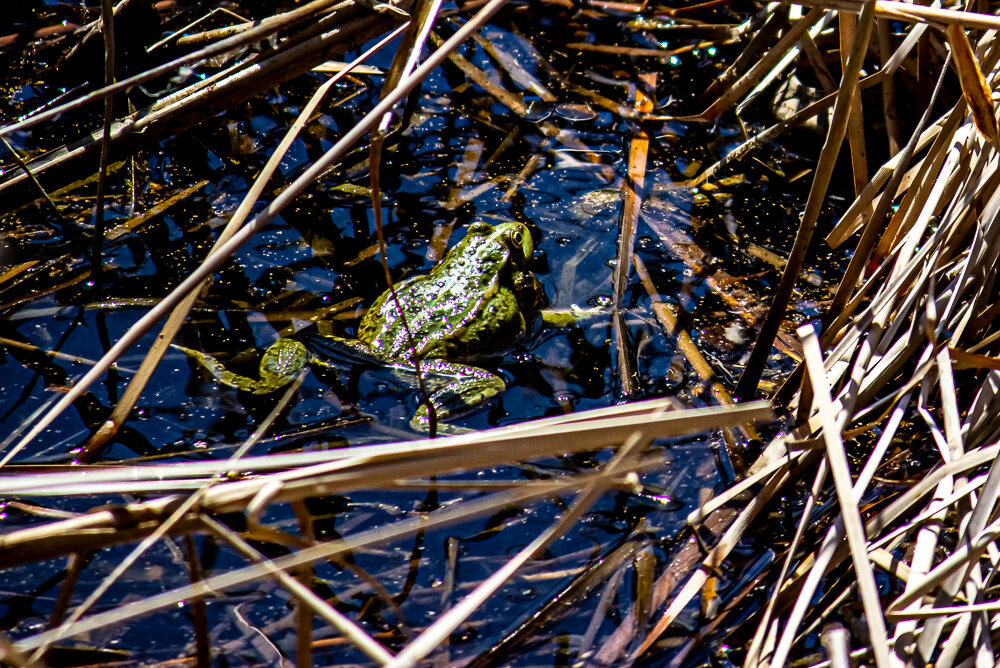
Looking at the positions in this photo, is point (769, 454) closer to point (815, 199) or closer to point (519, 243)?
point (815, 199)

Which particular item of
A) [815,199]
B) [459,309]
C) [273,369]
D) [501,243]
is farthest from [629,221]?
[273,369]

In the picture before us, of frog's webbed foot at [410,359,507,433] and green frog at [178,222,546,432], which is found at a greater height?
green frog at [178,222,546,432]

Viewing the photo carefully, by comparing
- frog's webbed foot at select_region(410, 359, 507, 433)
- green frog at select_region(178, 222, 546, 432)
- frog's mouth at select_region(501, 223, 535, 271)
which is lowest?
frog's webbed foot at select_region(410, 359, 507, 433)

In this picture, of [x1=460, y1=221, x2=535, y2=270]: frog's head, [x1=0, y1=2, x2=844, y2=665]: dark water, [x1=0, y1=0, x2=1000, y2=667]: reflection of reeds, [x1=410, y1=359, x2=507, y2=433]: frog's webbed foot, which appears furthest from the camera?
[x1=460, y1=221, x2=535, y2=270]: frog's head

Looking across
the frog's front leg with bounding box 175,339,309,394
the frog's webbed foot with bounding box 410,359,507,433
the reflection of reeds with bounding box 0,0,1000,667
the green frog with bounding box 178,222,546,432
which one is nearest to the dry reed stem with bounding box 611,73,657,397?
the reflection of reeds with bounding box 0,0,1000,667

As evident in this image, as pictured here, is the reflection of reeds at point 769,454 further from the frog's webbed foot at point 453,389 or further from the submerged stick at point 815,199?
the frog's webbed foot at point 453,389

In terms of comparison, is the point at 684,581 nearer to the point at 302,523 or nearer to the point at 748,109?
the point at 302,523

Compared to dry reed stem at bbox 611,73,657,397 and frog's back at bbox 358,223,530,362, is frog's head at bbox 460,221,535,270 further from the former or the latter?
dry reed stem at bbox 611,73,657,397
